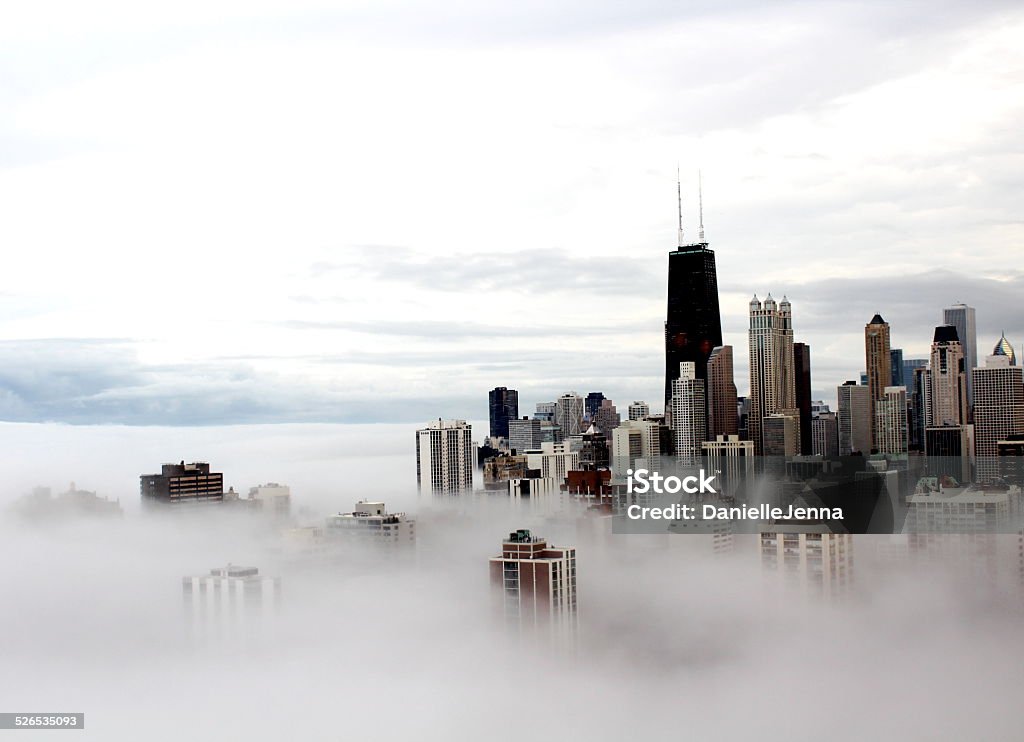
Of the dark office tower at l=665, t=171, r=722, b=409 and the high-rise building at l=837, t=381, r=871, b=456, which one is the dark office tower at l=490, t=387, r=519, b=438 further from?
the high-rise building at l=837, t=381, r=871, b=456

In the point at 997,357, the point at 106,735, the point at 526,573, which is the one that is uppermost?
the point at 997,357

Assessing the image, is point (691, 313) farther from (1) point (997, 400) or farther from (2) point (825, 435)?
(1) point (997, 400)

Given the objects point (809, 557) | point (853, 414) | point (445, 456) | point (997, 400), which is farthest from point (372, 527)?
point (997, 400)

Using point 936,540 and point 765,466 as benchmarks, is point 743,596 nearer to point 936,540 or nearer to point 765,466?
point 936,540

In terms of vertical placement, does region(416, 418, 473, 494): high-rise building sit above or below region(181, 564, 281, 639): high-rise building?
above

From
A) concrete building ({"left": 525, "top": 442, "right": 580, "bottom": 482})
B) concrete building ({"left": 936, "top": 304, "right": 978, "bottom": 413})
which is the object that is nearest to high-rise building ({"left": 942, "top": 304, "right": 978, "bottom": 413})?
concrete building ({"left": 936, "top": 304, "right": 978, "bottom": 413})

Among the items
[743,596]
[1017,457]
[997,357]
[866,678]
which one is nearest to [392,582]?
[743,596]
